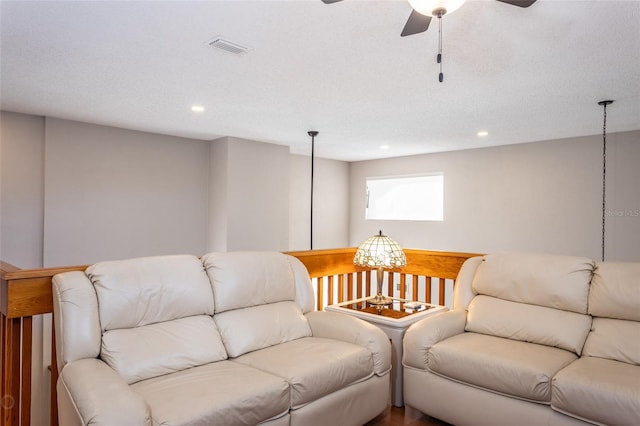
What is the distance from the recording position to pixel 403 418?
2.64m

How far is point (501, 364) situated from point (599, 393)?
1.53ft

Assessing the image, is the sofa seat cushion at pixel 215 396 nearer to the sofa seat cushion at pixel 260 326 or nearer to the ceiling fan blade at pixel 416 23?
the sofa seat cushion at pixel 260 326

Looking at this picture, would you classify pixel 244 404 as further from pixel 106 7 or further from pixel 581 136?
pixel 581 136

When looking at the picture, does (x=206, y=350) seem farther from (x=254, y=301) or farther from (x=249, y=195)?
(x=249, y=195)

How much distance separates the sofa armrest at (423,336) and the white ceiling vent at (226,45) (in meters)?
2.19

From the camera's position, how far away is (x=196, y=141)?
5852 mm

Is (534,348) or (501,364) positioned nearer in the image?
(501,364)

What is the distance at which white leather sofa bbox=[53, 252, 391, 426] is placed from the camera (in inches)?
68.1

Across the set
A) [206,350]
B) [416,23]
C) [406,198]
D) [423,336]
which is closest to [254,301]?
[206,350]

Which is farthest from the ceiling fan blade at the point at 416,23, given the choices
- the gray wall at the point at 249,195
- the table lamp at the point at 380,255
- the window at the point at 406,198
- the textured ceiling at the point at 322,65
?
the window at the point at 406,198

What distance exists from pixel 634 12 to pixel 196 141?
16.9 feet

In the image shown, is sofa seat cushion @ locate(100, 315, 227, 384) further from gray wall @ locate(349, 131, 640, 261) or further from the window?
the window

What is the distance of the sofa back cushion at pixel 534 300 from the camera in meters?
2.57

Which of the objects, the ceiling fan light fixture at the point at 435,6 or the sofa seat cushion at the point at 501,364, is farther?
the sofa seat cushion at the point at 501,364
